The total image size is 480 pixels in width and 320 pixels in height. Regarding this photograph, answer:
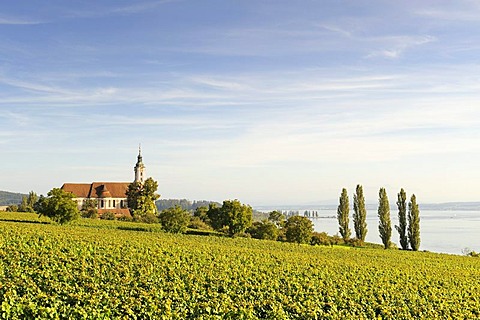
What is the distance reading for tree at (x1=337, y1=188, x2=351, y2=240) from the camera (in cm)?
7906

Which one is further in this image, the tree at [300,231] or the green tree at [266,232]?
the green tree at [266,232]

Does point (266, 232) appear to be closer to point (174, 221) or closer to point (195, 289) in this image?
point (174, 221)

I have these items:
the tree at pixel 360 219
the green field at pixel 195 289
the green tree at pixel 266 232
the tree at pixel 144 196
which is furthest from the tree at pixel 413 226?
the tree at pixel 144 196

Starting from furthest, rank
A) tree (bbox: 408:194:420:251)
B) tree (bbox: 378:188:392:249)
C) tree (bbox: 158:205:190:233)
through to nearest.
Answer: tree (bbox: 378:188:392:249) → tree (bbox: 408:194:420:251) → tree (bbox: 158:205:190:233)

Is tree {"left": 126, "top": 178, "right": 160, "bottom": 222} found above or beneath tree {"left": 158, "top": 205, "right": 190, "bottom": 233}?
above

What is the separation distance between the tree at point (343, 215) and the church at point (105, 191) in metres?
61.0

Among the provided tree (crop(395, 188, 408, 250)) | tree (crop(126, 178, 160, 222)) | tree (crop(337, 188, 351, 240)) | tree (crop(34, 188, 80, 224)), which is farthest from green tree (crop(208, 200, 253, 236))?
tree (crop(126, 178, 160, 222))

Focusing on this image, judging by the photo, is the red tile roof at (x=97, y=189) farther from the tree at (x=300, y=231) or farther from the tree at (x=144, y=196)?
the tree at (x=300, y=231)

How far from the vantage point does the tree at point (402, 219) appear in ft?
242

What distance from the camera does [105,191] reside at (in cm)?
12569

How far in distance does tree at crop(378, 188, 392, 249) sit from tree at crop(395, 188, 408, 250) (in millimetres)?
1920

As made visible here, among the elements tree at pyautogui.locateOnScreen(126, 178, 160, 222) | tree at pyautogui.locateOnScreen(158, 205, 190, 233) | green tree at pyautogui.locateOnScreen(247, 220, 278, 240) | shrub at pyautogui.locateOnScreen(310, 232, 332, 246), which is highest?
tree at pyautogui.locateOnScreen(126, 178, 160, 222)

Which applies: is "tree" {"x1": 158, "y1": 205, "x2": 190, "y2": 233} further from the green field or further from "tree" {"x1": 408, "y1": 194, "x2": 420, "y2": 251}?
"tree" {"x1": 408, "y1": 194, "x2": 420, "y2": 251}

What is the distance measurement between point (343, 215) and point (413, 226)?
12.8m
